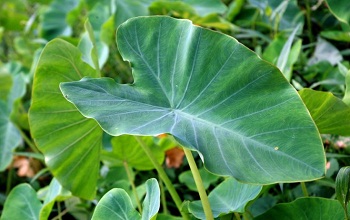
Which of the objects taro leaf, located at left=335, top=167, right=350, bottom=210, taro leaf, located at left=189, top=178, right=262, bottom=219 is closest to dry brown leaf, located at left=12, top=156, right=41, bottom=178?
taro leaf, located at left=189, top=178, right=262, bottom=219

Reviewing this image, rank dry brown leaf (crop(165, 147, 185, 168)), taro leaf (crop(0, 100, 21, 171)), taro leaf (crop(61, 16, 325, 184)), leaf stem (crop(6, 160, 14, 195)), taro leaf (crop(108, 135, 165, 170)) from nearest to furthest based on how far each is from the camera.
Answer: taro leaf (crop(61, 16, 325, 184)) → taro leaf (crop(108, 135, 165, 170)) → dry brown leaf (crop(165, 147, 185, 168)) → taro leaf (crop(0, 100, 21, 171)) → leaf stem (crop(6, 160, 14, 195))

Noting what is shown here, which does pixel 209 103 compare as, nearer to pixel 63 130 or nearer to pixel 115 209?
pixel 115 209

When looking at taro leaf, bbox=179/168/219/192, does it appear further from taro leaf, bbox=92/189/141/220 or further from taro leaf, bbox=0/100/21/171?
taro leaf, bbox=0/100/21/171

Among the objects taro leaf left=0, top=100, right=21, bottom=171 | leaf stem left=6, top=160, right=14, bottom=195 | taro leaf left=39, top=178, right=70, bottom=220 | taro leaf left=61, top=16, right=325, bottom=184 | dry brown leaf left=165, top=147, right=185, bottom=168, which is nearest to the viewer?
taro leaf left=61, top=16, right=325, bottom=184

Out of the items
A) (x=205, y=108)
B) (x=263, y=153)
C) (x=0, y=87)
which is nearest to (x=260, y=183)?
(x=263, y=153)

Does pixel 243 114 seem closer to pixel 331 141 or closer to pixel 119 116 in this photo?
pixel 119 116

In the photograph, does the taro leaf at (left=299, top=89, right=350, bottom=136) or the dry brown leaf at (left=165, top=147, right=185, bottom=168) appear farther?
the dry brown leaf at (left=165, top=147, right=185, bottom=168)
